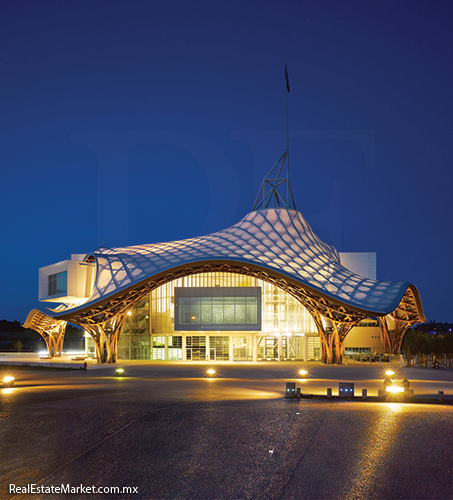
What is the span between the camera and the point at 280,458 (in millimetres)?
13148

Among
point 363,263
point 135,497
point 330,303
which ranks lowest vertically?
point 135,497

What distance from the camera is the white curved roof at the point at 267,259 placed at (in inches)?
1940

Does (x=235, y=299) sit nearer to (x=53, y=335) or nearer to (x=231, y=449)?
(x=53, y=335)

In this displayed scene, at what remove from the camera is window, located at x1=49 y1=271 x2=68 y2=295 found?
6322 centimetres

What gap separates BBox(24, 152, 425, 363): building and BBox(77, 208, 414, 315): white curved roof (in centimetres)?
11

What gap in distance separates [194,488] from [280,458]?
2.42 meters

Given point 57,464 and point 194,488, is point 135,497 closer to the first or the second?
point 194,488

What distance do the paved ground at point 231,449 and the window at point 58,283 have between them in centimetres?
4495

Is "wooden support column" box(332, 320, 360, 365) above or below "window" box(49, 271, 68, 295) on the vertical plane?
below

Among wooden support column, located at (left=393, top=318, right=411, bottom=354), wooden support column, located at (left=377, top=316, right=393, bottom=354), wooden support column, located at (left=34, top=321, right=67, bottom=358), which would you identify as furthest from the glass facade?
wooden support column, located at (left=34, top=321, right=67, bottom=358)

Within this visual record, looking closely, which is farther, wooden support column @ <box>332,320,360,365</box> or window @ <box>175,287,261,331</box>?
window @ <box>175,287,261,331</box>

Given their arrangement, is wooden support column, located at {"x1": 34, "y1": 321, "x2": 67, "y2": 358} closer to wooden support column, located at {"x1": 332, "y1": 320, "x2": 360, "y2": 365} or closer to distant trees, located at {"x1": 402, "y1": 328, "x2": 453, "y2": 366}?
wooden support column, located at {"x1": 332, "y1": 320, "x2": 360, "y2": 365}

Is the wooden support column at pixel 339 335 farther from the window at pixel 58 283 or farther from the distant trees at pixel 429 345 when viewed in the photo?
the window at pixel 58 283

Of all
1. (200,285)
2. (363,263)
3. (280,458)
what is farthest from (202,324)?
(280,458)
